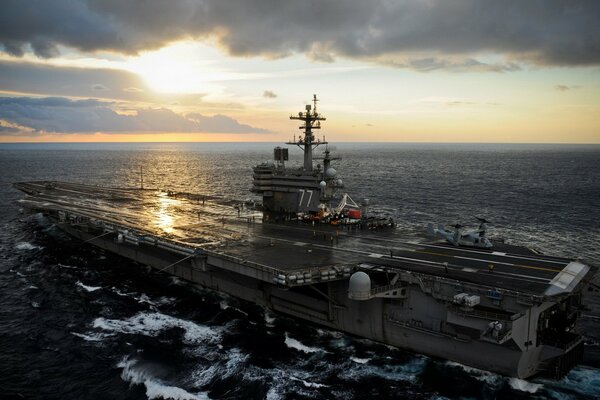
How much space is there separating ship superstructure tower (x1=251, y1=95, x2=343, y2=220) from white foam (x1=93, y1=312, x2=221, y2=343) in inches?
508

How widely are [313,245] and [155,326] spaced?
362 inches

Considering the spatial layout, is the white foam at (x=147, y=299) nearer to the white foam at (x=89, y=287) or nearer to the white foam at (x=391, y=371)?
the white foam at (x=89, y=287)

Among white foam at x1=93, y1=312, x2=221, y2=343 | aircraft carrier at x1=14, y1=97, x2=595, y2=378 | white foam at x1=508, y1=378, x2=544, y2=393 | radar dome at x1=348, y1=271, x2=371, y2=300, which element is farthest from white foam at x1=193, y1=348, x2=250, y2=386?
white foam at x1=508, y1=378, x2=544, y2=393

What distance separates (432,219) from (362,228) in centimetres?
1992

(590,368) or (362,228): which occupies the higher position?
(362,228)

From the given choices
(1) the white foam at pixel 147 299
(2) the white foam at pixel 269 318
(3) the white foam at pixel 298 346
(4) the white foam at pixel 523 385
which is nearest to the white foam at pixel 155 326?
(1) the white foam at pixel 147 299

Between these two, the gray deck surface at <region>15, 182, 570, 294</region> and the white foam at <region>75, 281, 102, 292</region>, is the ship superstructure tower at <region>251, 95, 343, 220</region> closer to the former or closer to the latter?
the gray deck surface at <region>15, 182, 570, 294</region>

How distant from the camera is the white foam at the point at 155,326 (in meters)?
21.9

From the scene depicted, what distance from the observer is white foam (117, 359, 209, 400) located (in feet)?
55.0

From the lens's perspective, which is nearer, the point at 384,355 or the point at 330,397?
the point at 330,397

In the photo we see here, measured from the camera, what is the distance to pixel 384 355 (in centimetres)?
1973

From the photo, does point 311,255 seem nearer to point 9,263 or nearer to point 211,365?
point 211,365

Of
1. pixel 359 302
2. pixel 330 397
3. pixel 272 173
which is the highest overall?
pixel 272 173

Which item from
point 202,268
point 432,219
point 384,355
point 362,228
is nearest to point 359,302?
point 384,355
